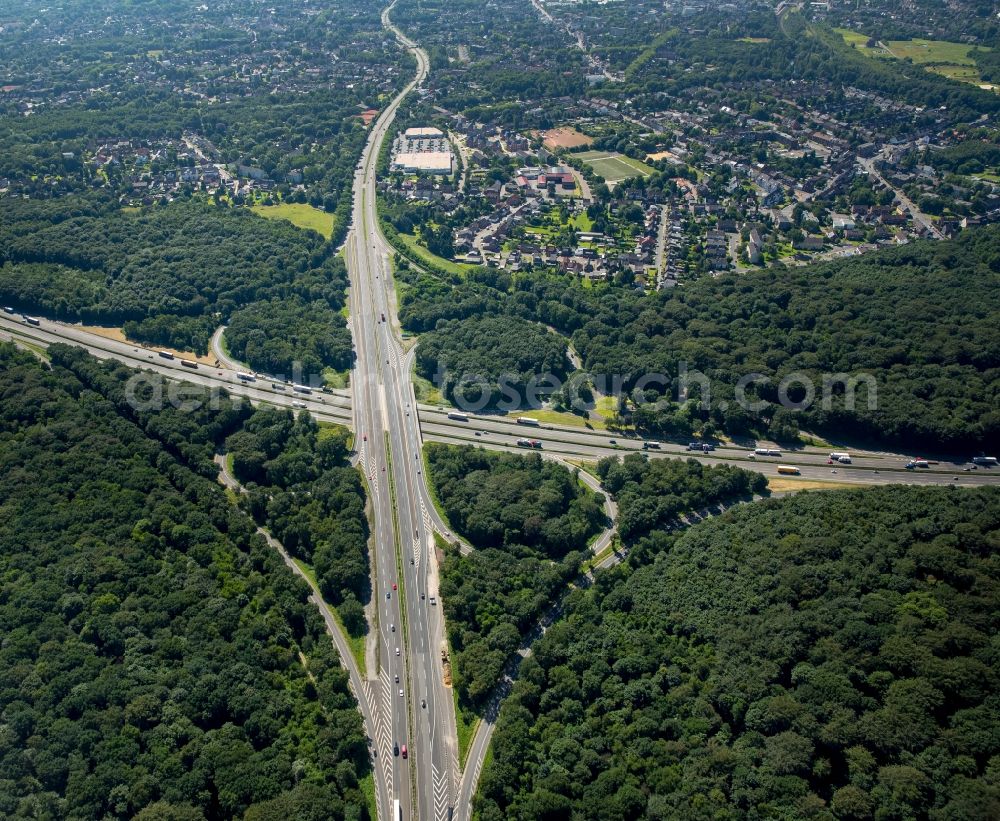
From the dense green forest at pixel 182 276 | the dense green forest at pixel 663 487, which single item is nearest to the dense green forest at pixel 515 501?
the dense green forest at pixel 663 487

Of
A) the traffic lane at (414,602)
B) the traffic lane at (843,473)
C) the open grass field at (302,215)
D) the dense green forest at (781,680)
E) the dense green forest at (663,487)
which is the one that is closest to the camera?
the dense green forest at (781,680)

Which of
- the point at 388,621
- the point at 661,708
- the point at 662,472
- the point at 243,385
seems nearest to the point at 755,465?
the point at 662,472

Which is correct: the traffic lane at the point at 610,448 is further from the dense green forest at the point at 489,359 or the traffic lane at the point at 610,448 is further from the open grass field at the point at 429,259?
the open grass field at the point at 429,259

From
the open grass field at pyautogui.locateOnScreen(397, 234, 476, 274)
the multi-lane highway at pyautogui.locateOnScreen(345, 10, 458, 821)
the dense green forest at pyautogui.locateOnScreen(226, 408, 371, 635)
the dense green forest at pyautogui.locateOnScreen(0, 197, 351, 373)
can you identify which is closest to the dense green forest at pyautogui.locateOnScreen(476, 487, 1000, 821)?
the multi-lane highway at pyautogui.locateOnScreen(345, 10, 458, 821)

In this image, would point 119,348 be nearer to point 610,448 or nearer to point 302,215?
point 302,215

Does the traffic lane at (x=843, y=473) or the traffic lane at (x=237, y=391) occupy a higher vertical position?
the traffic lane at (x=237, y=391)

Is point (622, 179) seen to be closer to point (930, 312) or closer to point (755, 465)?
point (930, 312)
